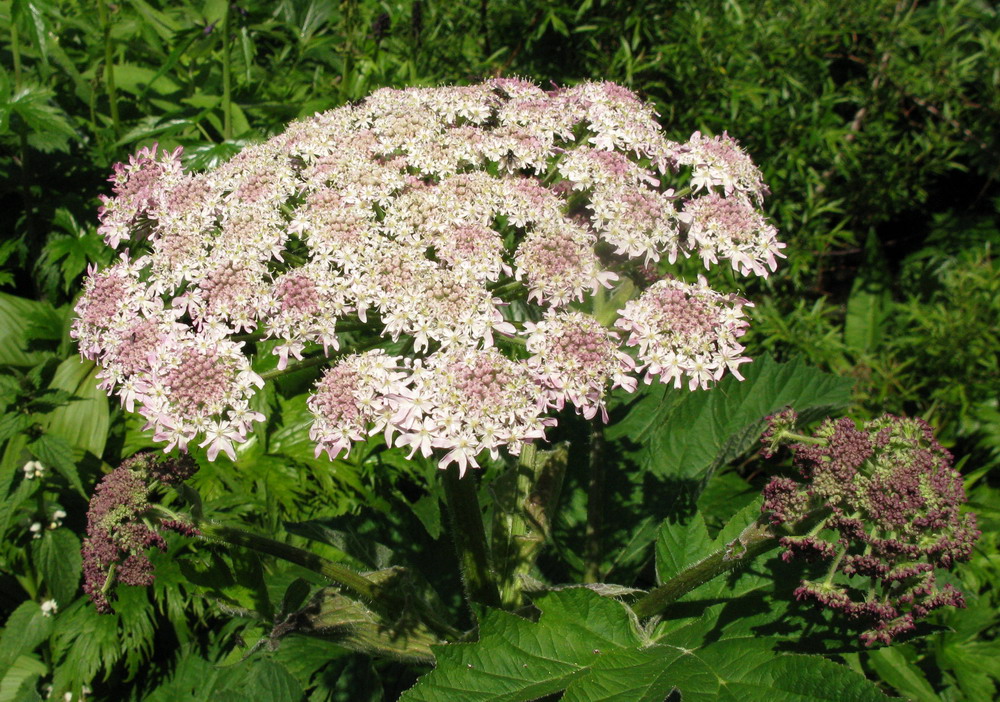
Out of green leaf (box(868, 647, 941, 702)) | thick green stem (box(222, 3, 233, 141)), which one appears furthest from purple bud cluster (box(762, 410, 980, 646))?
thick green stem (box(222, 3, 233, 141))

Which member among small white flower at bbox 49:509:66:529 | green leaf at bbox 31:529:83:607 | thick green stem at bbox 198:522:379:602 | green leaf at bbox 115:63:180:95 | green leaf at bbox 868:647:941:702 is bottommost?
green leaf at bbox 31:529:83:607

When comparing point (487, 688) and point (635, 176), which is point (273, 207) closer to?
point (635, 176)

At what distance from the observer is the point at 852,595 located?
2170 millimetres

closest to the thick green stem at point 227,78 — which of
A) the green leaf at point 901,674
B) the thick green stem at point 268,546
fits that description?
the thick green stem at point 268,546

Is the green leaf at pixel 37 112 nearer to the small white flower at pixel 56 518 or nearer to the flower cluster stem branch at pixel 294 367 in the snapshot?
the small white flower at pixel 56 518

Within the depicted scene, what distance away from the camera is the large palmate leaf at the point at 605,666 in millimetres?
1809

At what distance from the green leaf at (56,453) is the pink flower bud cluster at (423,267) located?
94 centimetres

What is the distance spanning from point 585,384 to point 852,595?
3.32ft

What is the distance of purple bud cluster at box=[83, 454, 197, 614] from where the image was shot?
7.07ft

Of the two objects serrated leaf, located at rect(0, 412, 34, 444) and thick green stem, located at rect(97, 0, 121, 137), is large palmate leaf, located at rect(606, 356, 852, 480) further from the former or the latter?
thick green stem, located at rect(97, 0, 121, 137)

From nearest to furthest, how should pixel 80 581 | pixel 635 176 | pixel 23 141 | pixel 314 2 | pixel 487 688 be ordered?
pixel 487 688, pixel 635 176, pixel 80 581, pixel 23 141, pixel 314 2

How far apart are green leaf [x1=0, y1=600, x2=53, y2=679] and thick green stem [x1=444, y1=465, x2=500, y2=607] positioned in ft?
5.73

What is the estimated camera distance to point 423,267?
2092mm

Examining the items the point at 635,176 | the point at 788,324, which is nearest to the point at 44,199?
the point at 635,176
